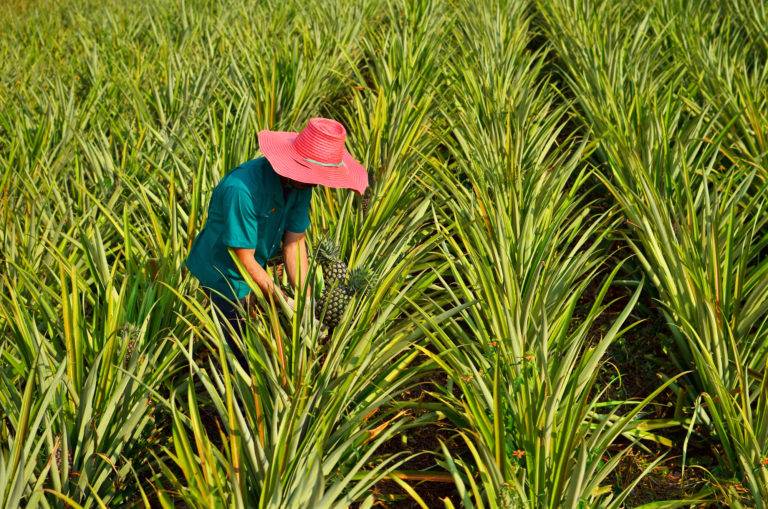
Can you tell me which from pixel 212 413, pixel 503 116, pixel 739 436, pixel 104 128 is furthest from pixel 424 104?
pixel 739 436

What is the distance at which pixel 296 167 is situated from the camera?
1860mm

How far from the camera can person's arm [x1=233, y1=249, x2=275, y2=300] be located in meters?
1.86

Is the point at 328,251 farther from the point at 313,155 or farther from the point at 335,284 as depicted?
the point at 313,155

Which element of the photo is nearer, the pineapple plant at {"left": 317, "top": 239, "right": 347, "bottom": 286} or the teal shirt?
the teal shirt

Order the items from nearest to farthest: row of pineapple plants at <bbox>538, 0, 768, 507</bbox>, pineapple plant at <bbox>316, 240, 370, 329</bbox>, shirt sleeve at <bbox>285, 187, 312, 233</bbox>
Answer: row of pineapple plants at <bbox>538, 0, 768, 507</bbox> < pineapple plant at <bbox>316, 240, 370, 329</bbox> < shirt sleeve at <bbox>285, 187, 312, 233</bbox>

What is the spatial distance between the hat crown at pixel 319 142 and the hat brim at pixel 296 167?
0.02m

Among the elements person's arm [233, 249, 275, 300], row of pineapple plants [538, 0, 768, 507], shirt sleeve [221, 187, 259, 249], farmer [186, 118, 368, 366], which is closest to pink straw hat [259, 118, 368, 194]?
farmer [186, 118, 368, 366]

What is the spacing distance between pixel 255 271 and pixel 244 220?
0.44 ft

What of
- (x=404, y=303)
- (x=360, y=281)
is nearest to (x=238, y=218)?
(x=360, y=281)

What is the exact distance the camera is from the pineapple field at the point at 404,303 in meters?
1.47

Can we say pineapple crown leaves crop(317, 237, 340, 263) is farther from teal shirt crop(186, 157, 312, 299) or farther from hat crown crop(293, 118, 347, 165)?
hat crown crop(293, 118, 347, 165)

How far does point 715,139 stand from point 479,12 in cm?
238

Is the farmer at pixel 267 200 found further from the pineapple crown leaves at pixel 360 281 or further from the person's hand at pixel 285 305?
the pineapple crown leaves at pixel 360 281

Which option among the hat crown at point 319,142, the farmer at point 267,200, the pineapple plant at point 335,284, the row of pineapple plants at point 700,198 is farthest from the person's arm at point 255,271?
the row of pineapple plants at point 700,198
